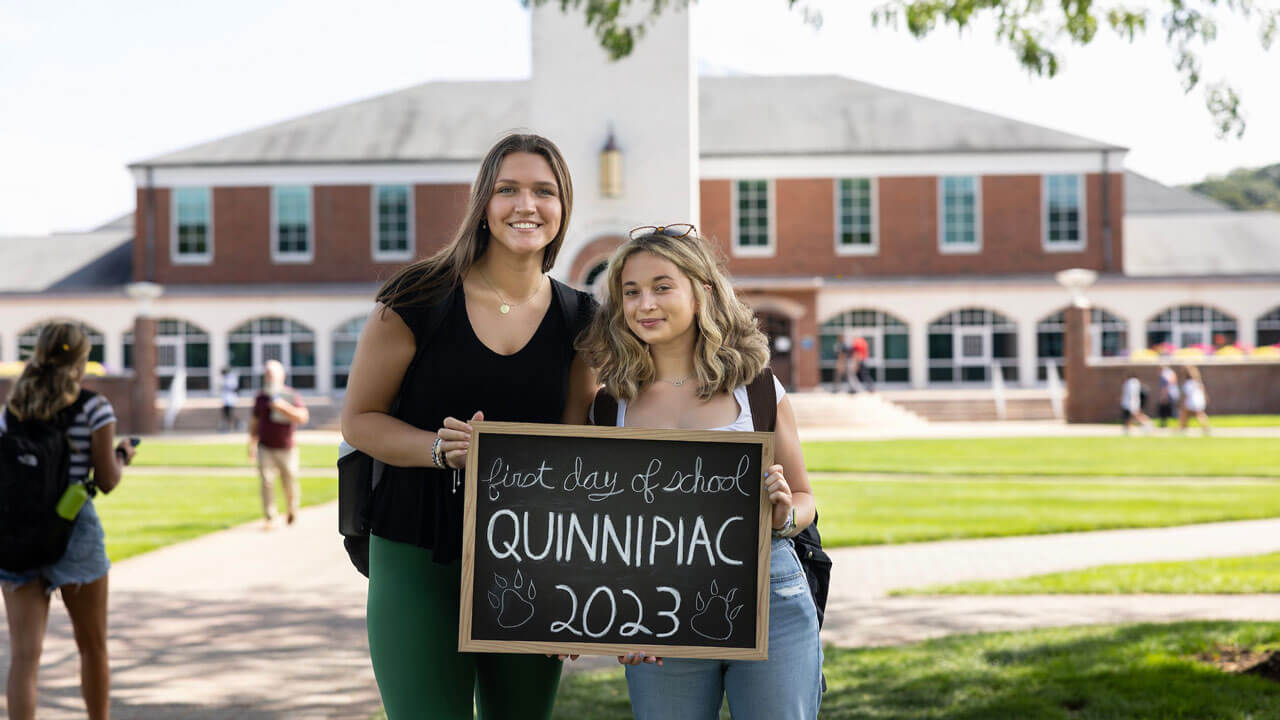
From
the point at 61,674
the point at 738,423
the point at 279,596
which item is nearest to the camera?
the point at 738,423

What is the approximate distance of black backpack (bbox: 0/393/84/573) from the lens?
424 centimetres

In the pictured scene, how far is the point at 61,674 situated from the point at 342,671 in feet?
4.82

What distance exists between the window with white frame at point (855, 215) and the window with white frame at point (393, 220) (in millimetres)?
13963


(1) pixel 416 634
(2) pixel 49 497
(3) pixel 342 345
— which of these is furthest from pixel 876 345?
(1) pixel 416 634

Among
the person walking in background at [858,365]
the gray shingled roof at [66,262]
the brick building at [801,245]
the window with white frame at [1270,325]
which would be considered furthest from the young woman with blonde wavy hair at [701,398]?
the gray shingled roof at [66,262]

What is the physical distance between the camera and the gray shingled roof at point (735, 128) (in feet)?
120

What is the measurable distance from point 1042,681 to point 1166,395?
80.7 feet

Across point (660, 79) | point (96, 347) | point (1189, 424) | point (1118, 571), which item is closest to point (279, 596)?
point (1118, 571)

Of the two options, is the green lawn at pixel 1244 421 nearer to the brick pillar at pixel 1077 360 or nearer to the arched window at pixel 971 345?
the brick pillar at pixel 1077 360

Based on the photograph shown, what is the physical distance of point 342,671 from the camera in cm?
617

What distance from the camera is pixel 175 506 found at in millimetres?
13680

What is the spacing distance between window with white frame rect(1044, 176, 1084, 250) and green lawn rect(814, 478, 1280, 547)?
22.7 meters

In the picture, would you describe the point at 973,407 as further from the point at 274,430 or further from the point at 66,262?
the point at 66,262

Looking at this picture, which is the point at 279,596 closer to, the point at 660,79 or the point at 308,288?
the point at 660,79
